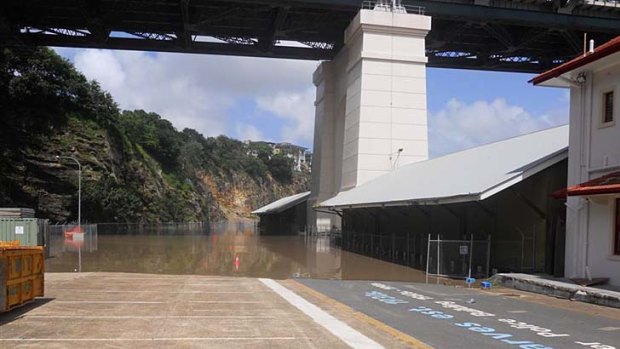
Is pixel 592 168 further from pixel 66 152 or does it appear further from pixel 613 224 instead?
pixel 66 152

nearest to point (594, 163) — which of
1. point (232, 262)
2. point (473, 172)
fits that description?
point (473, 172)

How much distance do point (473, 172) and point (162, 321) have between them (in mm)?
18987

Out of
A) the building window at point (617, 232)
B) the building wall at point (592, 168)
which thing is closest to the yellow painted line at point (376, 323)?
the building wall at point (592, 168)

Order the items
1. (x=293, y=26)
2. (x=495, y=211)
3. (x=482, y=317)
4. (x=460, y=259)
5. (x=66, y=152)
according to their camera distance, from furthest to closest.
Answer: (x=66, y=152) < (x=293, y=26) < (x=495, y=211) < (x=460, y=259) < (x=482, y=317)

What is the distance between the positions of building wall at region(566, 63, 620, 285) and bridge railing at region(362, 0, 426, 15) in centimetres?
3059

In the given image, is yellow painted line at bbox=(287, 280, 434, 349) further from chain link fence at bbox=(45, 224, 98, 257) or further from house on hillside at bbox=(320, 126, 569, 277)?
chain link fence at bbox=(45, 224, 98, 257)

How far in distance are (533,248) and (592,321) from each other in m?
12.3

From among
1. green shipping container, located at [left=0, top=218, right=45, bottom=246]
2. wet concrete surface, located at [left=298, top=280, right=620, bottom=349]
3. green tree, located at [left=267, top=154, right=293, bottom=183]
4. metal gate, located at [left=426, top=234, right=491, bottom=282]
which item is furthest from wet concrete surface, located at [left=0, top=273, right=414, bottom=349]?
green tree, located at [left=267, top=154, right=293, bottom=183]

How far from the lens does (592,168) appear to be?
1850 centimetres

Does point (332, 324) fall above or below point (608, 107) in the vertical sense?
below

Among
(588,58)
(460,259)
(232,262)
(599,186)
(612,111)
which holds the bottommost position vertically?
Answer: (232,262)

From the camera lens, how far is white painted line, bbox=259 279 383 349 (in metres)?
9.47

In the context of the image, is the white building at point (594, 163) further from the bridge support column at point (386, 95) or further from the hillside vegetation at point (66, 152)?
the hillside vegetation at point (66, 152)

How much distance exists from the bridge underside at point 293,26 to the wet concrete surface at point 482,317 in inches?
1421
